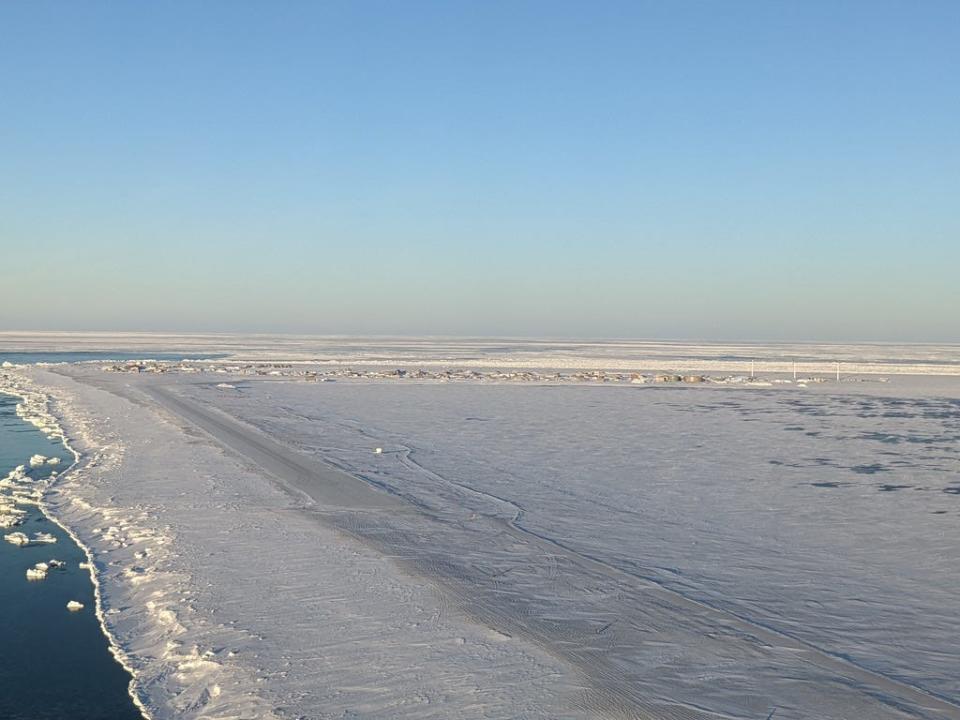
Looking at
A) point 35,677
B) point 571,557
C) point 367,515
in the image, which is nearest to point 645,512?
point 571,557

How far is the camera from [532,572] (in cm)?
909

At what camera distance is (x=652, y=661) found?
21.8 feet

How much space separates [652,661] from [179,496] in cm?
841

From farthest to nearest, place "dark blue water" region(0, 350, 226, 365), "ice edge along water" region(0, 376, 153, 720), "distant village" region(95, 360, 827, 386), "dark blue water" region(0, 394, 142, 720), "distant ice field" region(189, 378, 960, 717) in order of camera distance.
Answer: "dark blue water" region(0, 350, 226, 365)
"distant village" region(95, 360, 827, 386)
"distant ice field" region(189, 378, 960, 717)
"ice edge along water" region(0, 376, 153, 720)
"dark blue water" region(0, 394, 142, 720)

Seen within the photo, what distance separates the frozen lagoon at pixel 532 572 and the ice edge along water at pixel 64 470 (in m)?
0.12

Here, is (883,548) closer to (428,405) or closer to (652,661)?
(652,661)

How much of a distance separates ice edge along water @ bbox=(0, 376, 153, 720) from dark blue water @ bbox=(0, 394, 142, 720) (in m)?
0.05

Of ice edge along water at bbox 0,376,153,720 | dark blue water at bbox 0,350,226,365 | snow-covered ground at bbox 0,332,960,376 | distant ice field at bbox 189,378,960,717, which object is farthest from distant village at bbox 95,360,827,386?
dark blue water at bbox 0,350,226,365

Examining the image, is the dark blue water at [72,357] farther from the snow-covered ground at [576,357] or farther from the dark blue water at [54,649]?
the dark blue water at [54,649]

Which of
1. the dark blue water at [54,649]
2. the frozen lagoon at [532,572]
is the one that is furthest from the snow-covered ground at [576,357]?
the dark blue water at [54,649]

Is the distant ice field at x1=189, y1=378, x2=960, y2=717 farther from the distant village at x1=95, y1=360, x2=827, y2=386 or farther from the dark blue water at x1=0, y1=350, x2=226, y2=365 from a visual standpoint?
the dark blue water at x1=0, y1=350, x2=226, y2=365

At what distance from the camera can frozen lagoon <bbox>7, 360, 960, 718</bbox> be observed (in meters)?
6.15

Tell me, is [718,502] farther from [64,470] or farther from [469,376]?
[469,376]

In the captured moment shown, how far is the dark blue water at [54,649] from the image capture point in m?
5.99
